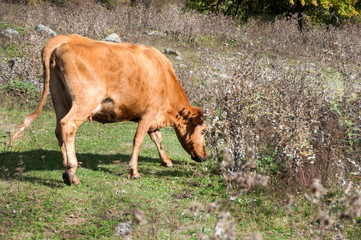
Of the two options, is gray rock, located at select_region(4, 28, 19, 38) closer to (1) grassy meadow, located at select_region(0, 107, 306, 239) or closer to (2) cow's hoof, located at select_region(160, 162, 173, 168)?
(1) grassy meadow, located at select_region(0, 107, 306, 239)

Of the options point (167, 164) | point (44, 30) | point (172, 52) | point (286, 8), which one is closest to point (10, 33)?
point (44, 30)

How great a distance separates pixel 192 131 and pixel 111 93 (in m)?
1.80

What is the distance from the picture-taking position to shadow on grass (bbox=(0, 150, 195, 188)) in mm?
6160

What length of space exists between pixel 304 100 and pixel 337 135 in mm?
770

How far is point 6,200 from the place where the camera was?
16.9ft

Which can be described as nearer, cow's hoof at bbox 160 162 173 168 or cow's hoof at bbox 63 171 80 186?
cow's hoof at bbox 63 171 80 186

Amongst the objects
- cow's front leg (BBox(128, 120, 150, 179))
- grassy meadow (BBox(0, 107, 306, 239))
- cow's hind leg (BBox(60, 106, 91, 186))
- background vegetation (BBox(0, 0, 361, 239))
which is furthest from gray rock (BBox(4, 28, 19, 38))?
cow's hind leg (BBox(60, 106, 91, 186))

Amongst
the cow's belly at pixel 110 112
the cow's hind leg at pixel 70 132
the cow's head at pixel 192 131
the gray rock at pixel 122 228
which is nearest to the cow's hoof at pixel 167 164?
the cow's head at pixel 192 131

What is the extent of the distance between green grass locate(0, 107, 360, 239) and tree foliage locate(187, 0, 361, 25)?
1723 centimetres

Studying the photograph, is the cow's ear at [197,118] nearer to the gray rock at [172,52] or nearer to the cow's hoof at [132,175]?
the cow's hoof at [132,175]

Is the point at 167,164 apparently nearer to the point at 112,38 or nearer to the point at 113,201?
the point at 113,201

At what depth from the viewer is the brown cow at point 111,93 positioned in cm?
554

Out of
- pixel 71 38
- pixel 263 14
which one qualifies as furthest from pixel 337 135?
pixel 263 14

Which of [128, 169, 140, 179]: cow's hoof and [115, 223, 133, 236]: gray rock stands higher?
[115, 223, 133, 236]: gray rock
